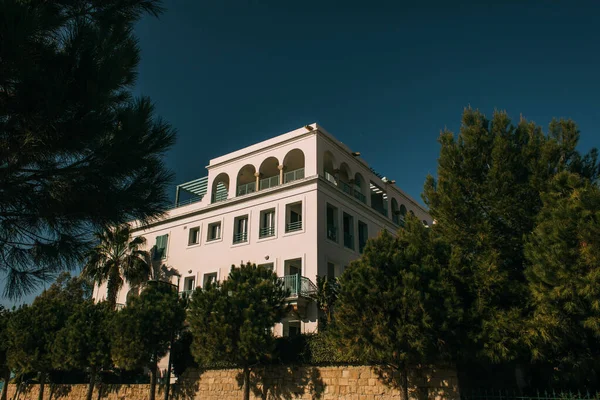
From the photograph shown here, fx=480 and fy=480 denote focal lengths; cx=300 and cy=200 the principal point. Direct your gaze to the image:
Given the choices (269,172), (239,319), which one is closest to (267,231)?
(269,172)

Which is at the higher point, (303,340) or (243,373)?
(303,340)

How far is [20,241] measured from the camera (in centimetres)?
783

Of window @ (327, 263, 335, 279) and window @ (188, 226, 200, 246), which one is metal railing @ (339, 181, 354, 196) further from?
window @ (188, 226, 200, 246)

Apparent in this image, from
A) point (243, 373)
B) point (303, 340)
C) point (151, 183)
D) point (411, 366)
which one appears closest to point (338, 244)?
point (303, 340)

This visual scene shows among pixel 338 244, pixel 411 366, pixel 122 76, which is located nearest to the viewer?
Result: pixel 122 76

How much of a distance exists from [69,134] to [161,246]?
75.8ft

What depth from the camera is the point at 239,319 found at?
671 inches

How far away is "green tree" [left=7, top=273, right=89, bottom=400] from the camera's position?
2286 centimetres

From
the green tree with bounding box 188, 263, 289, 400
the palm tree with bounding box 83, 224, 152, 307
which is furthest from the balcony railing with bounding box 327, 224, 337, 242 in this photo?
the palm tree with bounding box 83, 224, 152, 307

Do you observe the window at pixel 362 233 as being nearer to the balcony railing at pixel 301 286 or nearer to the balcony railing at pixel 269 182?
the balcony railing at pixel 269 182

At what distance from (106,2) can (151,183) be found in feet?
10.2

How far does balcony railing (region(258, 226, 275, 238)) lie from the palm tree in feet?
27.7

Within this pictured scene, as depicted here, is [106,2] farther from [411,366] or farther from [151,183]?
[411,366]

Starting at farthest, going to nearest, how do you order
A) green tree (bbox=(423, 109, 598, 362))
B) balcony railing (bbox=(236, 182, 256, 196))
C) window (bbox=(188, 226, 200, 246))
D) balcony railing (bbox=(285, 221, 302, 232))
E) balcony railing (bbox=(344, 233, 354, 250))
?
window (bbox=(188, 226, 200, 246)) < balcony railing (bbox=(236, 182, 256, 196)) < balcony railing (bbox=(344, 233, 354, 250)) < balcony railing (bbox=(285, 221, 302, 232)) < green tree (bbox=(423, 109, 598, 362))
